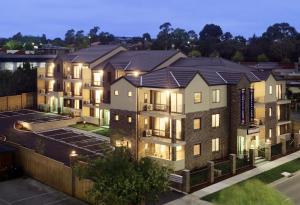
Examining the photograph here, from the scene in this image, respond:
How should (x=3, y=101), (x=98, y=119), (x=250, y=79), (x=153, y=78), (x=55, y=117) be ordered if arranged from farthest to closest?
1. (x=3, y=101)
2. (x=55, y=117)
3. (x=98, y=119)
4. (x=250, y=79)
5. (x=153, y=78)

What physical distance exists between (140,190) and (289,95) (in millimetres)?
53716

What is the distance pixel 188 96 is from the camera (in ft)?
127

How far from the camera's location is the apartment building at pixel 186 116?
3872cm

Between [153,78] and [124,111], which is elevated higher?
[153,78]

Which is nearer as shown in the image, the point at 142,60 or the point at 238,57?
the point at 142,60

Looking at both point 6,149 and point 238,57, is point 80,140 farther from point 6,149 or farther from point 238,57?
point 238,57

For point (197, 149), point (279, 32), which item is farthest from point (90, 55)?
point (279, 32)

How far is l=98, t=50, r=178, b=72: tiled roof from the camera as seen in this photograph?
56344mm

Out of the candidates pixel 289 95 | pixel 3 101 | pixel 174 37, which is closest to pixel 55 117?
pixel 3 101

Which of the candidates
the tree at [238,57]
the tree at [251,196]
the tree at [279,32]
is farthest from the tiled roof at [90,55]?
the tree at [279,32]

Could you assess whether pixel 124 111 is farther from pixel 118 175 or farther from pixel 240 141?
pixel 118 175

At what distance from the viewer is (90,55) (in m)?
65.9

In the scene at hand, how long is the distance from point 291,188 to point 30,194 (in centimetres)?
2067

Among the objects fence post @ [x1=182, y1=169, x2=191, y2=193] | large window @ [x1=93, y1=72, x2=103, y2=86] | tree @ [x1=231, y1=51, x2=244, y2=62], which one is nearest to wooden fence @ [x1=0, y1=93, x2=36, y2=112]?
large window @ [x1=93, y1=72, x2=103, y2=86]
